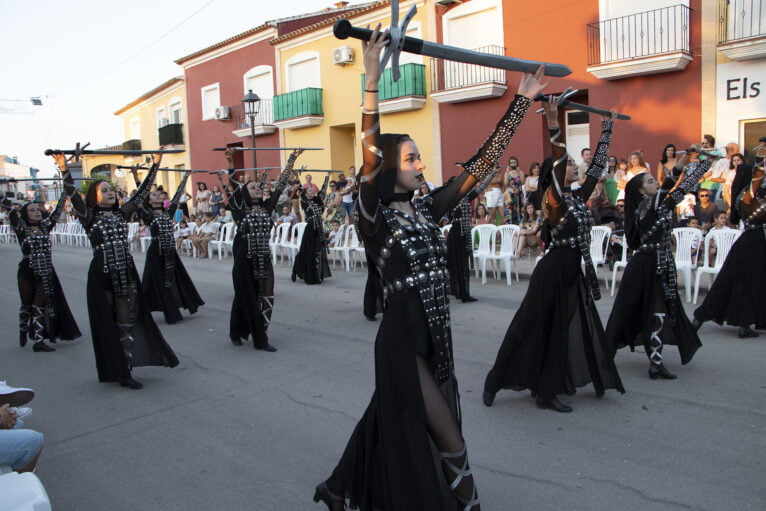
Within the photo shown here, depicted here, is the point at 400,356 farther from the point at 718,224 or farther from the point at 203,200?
the point at 203,200

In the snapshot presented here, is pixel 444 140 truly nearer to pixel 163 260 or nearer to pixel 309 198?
pixel 309 198

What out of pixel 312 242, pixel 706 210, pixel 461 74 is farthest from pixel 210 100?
pixel 706 210

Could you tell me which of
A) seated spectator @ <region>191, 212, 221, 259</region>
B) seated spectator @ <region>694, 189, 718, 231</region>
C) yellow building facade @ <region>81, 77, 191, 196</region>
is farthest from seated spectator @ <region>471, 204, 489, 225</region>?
yellow building facade @ <region>81, 77, 191, 196</region>

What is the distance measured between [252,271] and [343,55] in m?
16.2

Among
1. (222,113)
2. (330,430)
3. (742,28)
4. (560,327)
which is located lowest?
(330,430)

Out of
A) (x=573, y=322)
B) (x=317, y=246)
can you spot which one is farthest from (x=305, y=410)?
(x=317, y=246)

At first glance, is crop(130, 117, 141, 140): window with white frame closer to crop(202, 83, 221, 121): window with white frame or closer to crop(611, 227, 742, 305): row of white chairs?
crop(202, 83, 221, 121): window with white frame

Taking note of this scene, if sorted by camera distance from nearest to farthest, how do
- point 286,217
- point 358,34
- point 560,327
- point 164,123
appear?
1. point 358,34
2. point 560,327
3. point 286,217
4. point 164,123

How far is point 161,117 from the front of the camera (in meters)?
36.3

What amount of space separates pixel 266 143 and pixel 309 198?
1549cm

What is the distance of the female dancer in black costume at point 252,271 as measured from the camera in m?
7.51

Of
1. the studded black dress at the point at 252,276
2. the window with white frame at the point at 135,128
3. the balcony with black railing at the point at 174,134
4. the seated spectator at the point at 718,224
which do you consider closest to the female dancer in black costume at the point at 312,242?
the studded black dress at the point at 252,276

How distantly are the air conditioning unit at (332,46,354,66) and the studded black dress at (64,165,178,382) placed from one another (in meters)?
17.1

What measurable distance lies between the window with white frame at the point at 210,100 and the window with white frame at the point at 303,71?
539 cm
